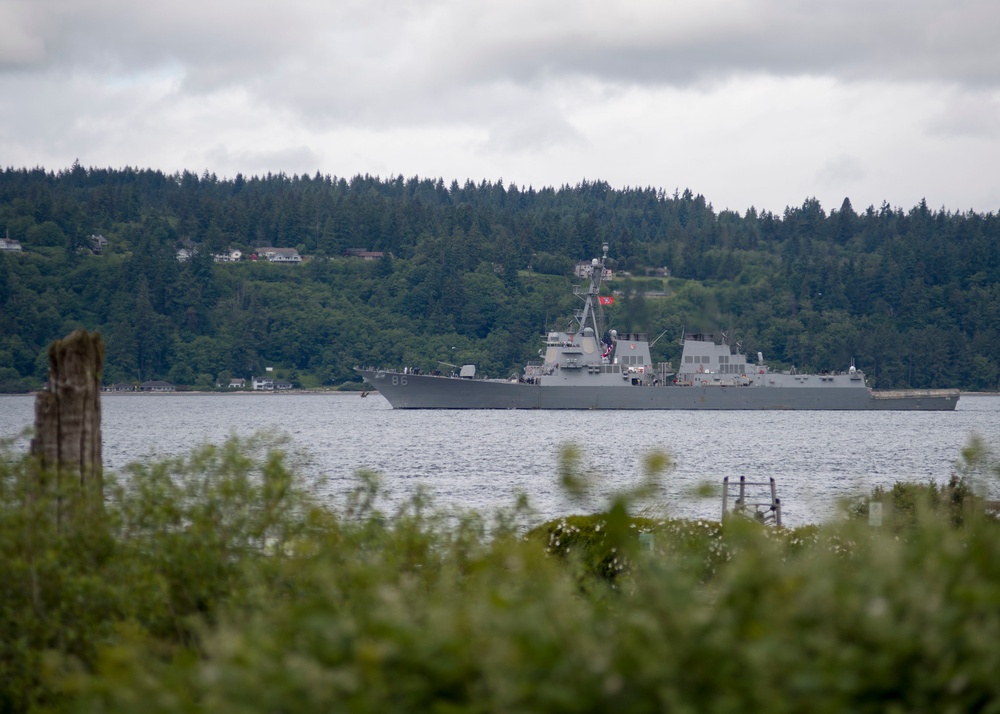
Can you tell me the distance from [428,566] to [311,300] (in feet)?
424

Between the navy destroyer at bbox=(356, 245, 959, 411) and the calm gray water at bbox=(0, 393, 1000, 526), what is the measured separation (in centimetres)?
167

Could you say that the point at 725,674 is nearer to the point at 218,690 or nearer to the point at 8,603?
the point at 218,690

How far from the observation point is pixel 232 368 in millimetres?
128250

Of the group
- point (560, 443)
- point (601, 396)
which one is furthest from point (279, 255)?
point (560, 443)

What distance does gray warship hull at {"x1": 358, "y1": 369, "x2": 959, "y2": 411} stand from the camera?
82000mm

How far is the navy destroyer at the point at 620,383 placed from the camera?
81.6 m

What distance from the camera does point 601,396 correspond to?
3219 inches

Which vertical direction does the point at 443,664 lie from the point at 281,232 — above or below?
below

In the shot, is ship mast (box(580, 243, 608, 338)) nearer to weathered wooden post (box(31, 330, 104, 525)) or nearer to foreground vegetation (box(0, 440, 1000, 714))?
weathered wooden post (box(31, 330, 104, 525))

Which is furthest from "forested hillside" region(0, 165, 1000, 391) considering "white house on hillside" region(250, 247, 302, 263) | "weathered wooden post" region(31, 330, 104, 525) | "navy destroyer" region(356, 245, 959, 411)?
"weathered wooden post" region(31, 330, 104, 525)

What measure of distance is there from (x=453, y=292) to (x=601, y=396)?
192 feet

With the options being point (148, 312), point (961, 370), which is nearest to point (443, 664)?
point (148, 312)

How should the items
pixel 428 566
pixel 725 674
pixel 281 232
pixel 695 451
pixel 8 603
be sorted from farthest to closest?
pixel 281 232 → pixel 695 451 → pixel 428 566 → pixel 8 603 → pixel 725 674

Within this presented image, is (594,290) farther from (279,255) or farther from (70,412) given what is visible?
(279,255)
